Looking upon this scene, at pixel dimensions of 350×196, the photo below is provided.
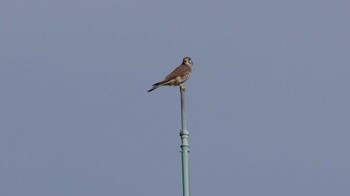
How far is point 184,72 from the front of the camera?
23859 millimetres

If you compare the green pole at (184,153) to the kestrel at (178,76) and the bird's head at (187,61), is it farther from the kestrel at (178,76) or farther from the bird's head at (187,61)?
the bird's head at (187,61)

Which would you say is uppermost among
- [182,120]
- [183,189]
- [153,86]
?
[153,86]

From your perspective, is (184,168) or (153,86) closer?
(184,168)

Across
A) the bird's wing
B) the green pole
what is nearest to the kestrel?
the bird's wing

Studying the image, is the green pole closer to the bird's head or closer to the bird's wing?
the bird's wing

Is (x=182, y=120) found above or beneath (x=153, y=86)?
beneath

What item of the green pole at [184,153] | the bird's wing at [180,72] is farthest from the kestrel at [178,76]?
the green pole at [184,153]

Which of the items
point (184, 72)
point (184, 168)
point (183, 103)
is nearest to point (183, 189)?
point (184, 168)

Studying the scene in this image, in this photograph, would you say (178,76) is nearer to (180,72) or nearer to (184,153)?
(180,72)

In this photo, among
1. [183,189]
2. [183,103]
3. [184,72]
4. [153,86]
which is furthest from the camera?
[184,72]

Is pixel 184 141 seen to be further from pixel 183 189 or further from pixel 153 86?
pixel 153 86

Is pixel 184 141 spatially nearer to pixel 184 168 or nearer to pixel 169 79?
pixel 184 168

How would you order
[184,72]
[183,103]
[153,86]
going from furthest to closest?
[184,72], [153,86], [183,103]

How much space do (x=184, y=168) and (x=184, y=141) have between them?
0.55 m
